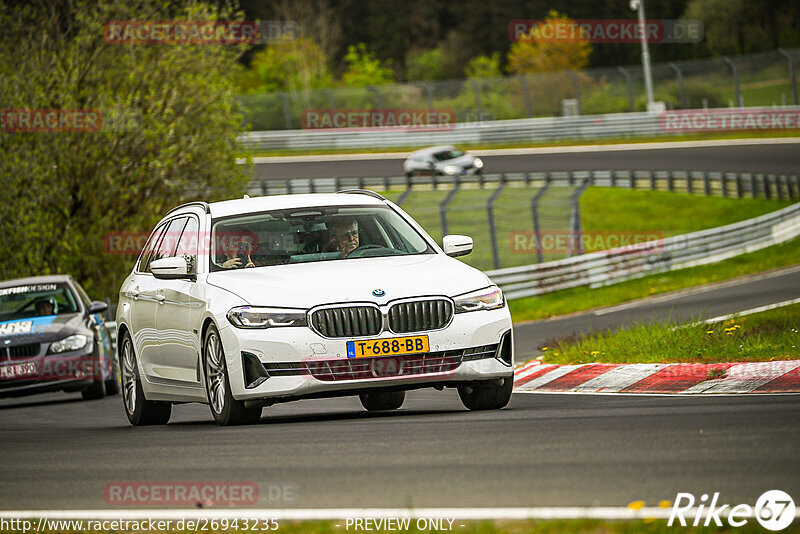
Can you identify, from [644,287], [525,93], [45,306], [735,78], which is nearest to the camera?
Answer: [45,306]

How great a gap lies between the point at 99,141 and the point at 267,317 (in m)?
19.6

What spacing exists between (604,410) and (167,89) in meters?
21.7

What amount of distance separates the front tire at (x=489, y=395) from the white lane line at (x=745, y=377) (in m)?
1.40

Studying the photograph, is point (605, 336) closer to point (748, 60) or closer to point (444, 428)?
point (444, 428)

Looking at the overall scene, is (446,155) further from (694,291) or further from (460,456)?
(460,456)

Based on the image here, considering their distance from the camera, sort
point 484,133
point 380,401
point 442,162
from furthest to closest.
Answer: point 484,133 → point 442,162 → point 380,401

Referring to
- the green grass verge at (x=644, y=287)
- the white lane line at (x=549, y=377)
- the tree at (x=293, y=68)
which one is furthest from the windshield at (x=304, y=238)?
the tree at (x=293, y=68)

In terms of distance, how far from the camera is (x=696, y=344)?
12.5 m

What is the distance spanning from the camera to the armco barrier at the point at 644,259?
30.8 m

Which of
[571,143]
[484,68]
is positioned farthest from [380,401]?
[484,68]

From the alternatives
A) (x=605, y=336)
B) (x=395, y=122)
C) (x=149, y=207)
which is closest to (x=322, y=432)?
(x=605, y=336)

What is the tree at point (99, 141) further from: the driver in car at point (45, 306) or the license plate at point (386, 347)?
the license plate at point (386, 347)

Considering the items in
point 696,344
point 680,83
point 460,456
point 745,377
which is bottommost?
point 680,83

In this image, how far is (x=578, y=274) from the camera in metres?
31.6
